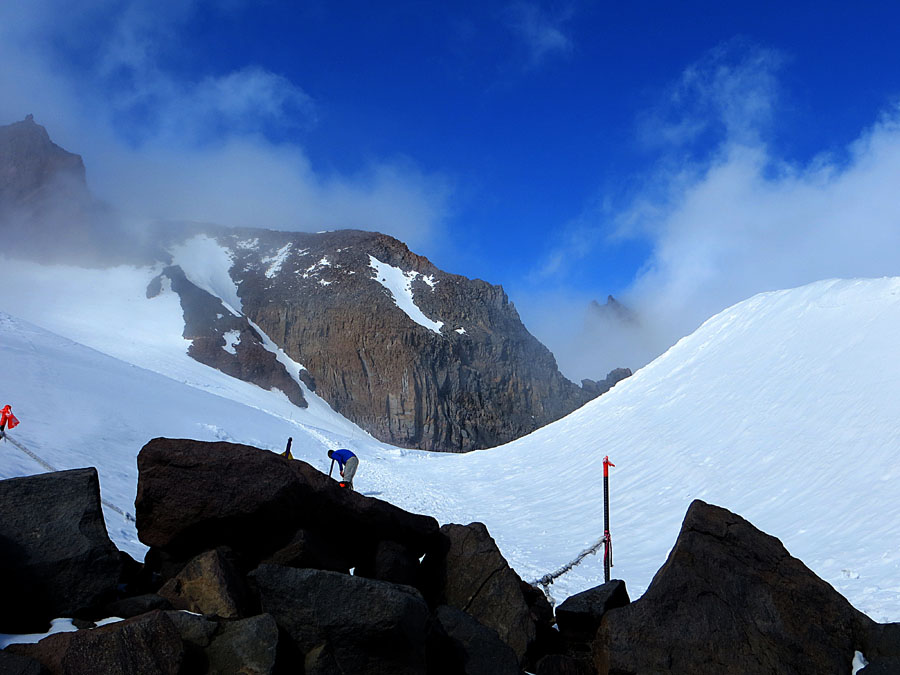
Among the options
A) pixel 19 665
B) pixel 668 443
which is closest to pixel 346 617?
pixel 19 665

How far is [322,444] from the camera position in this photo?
1401 inches

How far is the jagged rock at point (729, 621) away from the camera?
5.33 metres

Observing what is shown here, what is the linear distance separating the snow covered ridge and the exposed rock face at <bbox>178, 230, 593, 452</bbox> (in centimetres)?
29

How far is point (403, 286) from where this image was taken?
113 meters

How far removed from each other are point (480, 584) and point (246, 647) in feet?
9.73

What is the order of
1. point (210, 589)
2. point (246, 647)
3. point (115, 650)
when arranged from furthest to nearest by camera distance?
1. point (210, 589)
2. point (246, 647)
3. point (115, 650)

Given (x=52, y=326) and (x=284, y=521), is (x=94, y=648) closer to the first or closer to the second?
(x=284, y=521)

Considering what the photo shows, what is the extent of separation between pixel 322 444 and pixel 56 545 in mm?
31417

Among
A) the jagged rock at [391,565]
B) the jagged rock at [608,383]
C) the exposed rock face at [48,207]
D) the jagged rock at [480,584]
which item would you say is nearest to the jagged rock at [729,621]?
the jagged rock at [480,584]

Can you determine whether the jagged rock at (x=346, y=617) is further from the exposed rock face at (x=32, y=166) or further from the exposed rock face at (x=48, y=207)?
the exposed rock face at (x=32, y=166)

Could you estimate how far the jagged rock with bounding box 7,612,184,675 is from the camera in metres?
3.70

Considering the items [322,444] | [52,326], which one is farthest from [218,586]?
[52,326]

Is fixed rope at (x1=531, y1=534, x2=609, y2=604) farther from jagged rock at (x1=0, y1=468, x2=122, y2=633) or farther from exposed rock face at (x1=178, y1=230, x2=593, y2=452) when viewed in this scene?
exposed rock face at (x1=178, y1=230, x2=593, y2=452)

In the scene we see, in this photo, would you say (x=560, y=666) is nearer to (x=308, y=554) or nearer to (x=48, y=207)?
(x=308, y=554)
